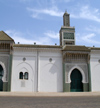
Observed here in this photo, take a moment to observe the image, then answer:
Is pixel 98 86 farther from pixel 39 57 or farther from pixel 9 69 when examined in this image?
pixel 9 69

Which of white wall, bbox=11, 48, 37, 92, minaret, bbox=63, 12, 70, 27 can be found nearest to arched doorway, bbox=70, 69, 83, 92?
white wall, bbox=11, 48, 37, 92

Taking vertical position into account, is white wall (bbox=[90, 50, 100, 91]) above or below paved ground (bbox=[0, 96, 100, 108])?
above

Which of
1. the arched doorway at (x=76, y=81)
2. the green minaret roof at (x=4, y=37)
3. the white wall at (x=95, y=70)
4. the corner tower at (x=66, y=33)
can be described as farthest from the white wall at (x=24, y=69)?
the corner tower at (x=66, y=33)

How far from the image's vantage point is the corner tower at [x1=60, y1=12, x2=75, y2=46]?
32188mm

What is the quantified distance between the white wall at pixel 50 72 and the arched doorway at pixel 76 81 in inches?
66.1

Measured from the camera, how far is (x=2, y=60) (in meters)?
20.6

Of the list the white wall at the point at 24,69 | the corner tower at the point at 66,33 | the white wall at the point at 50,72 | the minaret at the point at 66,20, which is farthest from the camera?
the minaret at the point at 66,20

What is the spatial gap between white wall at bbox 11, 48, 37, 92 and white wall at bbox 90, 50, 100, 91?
27.2 feet

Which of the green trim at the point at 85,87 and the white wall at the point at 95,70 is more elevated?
the white wall at the point at 95,70

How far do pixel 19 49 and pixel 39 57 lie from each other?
303 centimetres

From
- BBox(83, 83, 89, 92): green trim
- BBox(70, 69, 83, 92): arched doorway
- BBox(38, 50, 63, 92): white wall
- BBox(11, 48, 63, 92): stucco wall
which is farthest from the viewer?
BBox(70, 69, 83, 92): arched doorway

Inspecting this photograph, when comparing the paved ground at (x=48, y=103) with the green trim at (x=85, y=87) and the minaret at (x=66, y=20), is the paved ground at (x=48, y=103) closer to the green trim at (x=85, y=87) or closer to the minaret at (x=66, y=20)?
the green trim at (x=85, y=87)

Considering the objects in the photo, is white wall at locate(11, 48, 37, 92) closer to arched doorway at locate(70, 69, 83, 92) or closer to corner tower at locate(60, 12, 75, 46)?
arched doorway at locate(70, 69, 83, 92)

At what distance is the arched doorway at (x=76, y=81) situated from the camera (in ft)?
71.0
